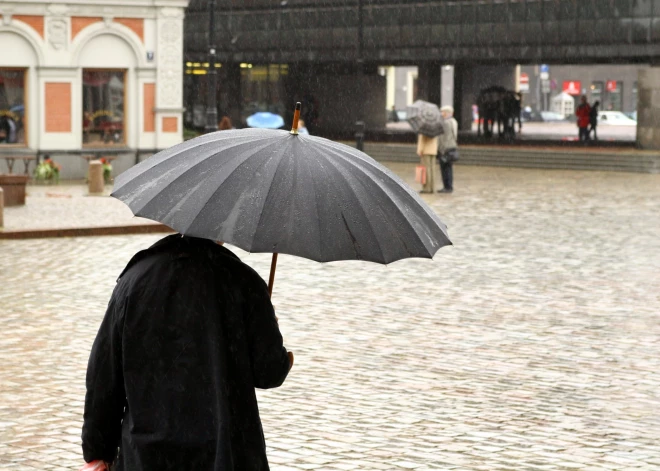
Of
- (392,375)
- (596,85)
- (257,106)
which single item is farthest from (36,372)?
(596,85)

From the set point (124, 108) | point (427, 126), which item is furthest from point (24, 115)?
point (427, 126)

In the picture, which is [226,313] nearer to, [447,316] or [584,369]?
[584,369]

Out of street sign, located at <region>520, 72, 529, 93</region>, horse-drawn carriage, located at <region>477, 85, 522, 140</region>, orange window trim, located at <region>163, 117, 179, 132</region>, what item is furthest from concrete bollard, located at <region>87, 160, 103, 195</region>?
street sign, located at <region>520, 72, 529, 93</region>

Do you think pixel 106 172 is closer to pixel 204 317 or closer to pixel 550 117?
pixel 204 317

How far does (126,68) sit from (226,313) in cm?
2735

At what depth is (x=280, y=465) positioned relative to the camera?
249 inches

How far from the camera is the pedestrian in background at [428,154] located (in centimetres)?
2522

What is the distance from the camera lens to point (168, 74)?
101 ft

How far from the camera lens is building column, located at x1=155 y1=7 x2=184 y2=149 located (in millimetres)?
30688

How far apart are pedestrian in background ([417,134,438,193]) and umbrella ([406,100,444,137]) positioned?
0.56ft

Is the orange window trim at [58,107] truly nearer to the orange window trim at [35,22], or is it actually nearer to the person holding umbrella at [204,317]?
the orange window trim at [35,22]

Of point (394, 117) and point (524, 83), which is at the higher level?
point (524, 83)

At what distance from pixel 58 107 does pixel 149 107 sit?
86.3 inches

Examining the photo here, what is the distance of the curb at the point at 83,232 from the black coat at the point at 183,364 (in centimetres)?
1367
